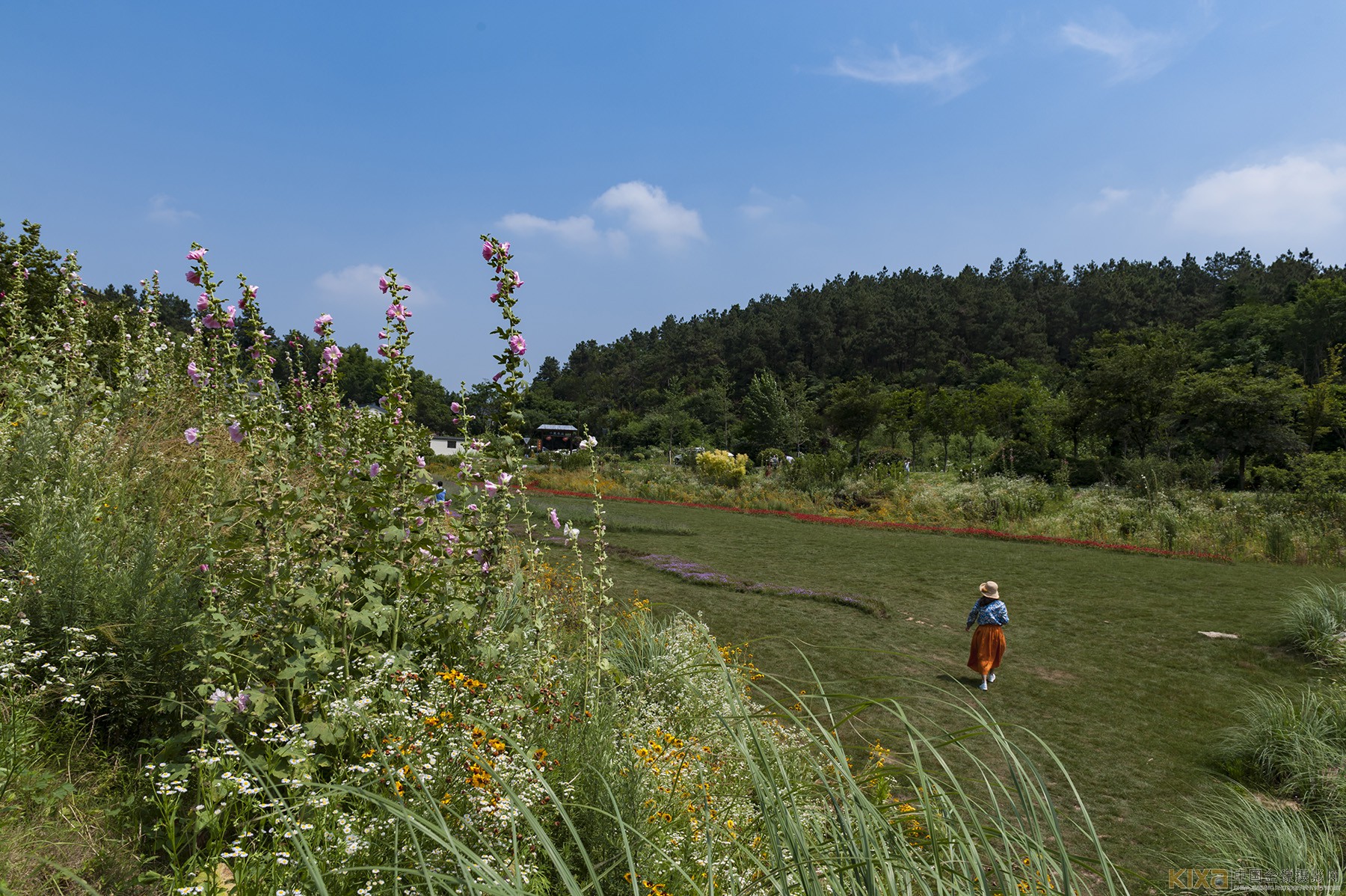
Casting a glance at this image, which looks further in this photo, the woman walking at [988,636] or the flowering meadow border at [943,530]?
the flowering meadow border at [943,530]

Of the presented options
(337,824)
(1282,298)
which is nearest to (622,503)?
(337,824)

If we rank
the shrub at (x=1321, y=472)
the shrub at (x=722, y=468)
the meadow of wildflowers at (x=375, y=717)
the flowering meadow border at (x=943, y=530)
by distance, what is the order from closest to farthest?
the meadow of wildflowers at (x=375, y=717) < the flowering meadow border at (x=943, y=530) < the shrub at (x=1321, y=472) < the shrub at (x=722, y=468)

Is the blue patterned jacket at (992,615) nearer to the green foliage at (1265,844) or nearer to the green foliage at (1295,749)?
the green foliage at (1295,749)

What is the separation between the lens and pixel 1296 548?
11.3 meters

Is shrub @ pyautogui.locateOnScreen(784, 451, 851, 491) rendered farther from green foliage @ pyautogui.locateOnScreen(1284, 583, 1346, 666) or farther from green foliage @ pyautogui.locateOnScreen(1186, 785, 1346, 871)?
green foliage @ pyautogui.locateOnScreen(1186, 785, 1346, 871)

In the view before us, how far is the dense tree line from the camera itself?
899 inches

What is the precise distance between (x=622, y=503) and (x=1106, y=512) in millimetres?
11469

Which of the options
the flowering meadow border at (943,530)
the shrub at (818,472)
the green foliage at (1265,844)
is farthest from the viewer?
the shrub at (818,472)

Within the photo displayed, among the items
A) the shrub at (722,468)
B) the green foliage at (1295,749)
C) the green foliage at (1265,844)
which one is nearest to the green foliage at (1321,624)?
the green foliage at (1295,749)

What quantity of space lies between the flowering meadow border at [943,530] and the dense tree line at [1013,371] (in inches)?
318

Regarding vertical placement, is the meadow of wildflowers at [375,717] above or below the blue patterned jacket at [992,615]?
above

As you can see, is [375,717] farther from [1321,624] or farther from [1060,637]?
[1321,624]

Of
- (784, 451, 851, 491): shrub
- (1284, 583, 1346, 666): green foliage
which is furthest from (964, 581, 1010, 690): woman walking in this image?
(784, 451, 851, 491): shrub

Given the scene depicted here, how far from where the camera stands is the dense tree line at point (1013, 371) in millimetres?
22828
